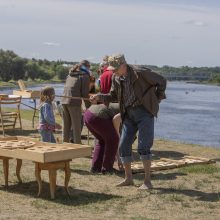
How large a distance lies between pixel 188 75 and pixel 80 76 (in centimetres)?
7820

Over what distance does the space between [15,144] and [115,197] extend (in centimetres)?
144

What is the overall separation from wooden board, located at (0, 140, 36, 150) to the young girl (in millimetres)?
644

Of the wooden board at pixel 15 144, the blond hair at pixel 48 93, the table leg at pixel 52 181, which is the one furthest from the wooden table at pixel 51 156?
the blond hair at pixel 48 93

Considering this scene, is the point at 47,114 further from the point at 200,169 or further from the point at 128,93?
the point at 200,169

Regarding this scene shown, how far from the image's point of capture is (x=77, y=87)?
9250 millimetres

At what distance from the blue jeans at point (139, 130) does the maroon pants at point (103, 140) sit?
0.83 m

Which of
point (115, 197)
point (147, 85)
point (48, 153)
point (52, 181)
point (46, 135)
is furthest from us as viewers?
point (46, 135)

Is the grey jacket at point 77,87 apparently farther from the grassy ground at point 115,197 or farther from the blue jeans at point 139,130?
the blue jeans at point 139,130

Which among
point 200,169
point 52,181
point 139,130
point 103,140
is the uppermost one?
point 139,130

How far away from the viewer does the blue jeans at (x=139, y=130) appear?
7117 mm

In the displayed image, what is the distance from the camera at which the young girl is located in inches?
314

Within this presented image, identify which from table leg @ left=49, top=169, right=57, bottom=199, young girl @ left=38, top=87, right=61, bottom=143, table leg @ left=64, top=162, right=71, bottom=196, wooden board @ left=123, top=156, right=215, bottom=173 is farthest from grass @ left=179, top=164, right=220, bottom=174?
table leg @ left=49, top=169, right=57, bottom=199

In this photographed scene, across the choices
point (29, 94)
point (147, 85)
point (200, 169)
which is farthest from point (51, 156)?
point (29, 94)

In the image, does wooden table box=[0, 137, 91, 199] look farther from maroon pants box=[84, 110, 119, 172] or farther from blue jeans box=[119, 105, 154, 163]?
maroon pants box=[84, 110, 119, 172]
